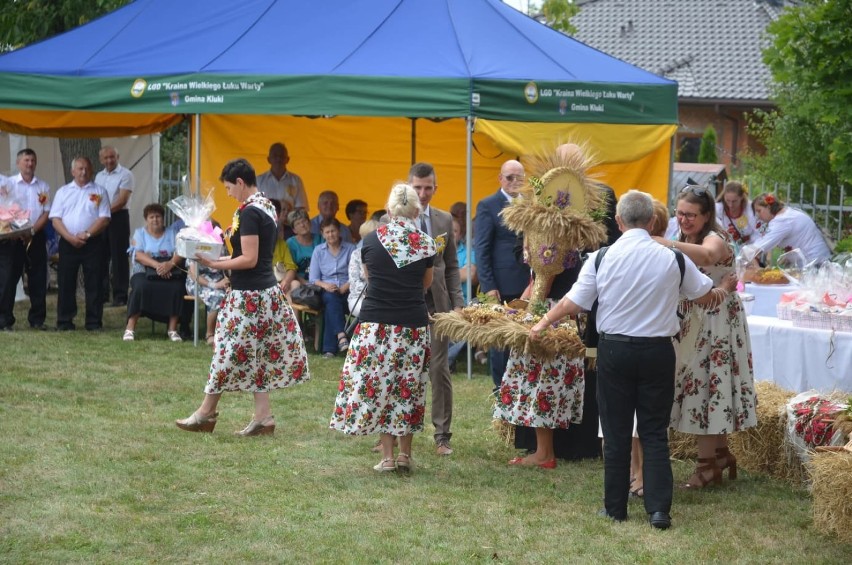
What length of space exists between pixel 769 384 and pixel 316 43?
5592 millimetres

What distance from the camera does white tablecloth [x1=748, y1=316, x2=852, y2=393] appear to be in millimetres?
7338

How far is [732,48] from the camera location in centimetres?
3391

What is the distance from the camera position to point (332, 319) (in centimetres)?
1121

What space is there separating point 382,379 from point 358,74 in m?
4.33

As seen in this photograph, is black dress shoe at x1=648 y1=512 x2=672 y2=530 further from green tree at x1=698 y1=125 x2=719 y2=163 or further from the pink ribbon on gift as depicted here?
green tree at x1=698 y1=125 x2=719 y2=163

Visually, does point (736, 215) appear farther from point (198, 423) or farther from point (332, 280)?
point (198, 423)

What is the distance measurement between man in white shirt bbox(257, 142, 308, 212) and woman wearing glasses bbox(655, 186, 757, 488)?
7.10 metres

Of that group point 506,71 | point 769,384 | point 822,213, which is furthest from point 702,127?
point 769,384

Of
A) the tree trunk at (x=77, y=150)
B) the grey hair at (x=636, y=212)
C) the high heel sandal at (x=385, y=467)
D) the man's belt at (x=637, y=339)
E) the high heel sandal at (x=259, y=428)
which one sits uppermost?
the tree trunk at (x=77, y=150)

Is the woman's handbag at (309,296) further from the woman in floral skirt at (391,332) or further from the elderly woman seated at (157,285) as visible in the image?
the woman in floral skirt at (391,332)

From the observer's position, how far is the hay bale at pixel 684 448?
741 cm

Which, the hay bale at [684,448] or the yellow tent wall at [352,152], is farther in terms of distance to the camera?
the yellow tent wall at [352,152]

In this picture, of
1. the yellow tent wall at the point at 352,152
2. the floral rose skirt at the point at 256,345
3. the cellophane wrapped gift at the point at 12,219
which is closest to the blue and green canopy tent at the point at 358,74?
the yellow tent wall at the point at 352,152

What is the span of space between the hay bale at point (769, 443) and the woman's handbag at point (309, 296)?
16.7 feet
